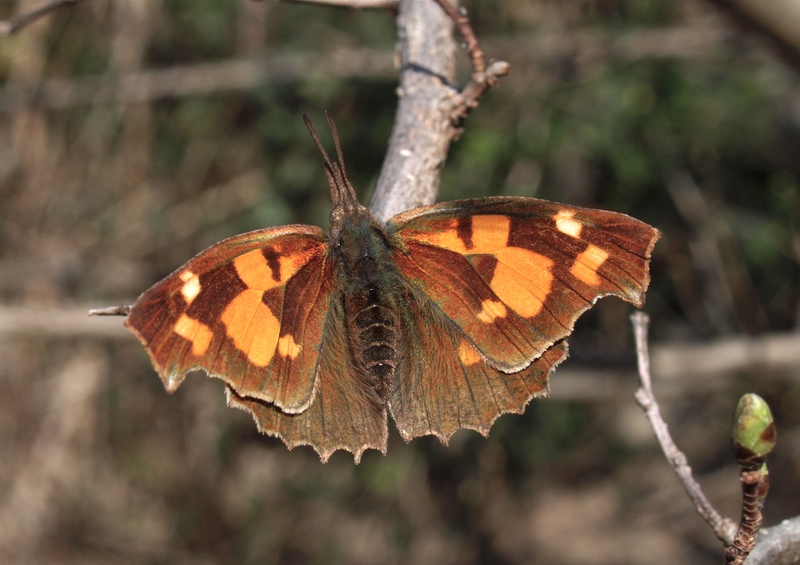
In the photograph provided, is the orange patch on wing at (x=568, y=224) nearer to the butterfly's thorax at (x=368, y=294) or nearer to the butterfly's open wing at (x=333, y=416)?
the butterfly's thorax at (x=368, y=294)

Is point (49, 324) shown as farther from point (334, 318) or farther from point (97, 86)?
point (334, 318)

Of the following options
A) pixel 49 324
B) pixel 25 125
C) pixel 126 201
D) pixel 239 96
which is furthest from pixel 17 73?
pixel 49 324

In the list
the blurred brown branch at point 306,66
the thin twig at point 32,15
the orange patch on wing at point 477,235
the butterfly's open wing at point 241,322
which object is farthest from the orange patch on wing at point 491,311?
the blurred brown branch at point 306,66

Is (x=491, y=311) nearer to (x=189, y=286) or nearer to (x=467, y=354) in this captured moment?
(x=467, y=354)

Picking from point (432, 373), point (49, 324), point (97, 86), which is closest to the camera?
point (432, 373)

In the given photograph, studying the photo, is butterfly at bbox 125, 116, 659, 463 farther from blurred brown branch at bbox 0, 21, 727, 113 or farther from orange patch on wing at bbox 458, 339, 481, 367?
blurred brown branch at bbox 0, 21, 727, 113
